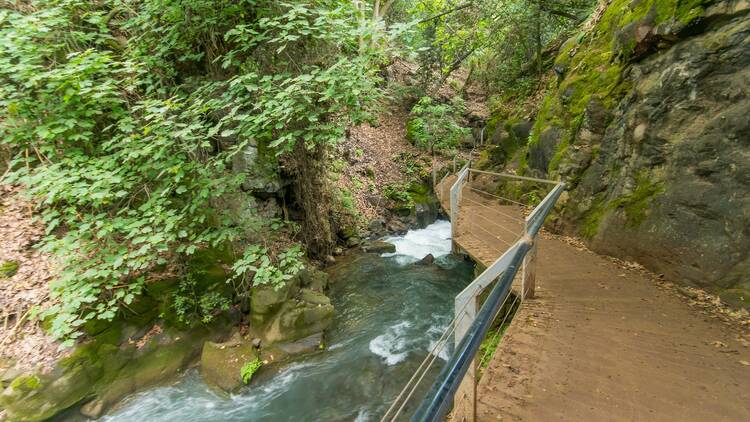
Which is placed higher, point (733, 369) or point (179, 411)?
point (733, 369)

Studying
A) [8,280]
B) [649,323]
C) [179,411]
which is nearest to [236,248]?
[179,411]

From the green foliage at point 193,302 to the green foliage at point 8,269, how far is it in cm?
213

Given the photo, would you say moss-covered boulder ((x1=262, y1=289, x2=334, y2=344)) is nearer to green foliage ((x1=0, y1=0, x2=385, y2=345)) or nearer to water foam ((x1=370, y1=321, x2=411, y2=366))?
green foliage ((x1=0, y1=0, x2=385, y2=345))

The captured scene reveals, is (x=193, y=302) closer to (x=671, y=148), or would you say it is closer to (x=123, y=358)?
(x=123, y=358)

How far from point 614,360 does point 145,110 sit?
6.28m

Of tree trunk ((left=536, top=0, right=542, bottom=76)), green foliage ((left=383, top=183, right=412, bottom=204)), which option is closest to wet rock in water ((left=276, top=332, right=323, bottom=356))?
green foliage ((left=383, top=183, right=412, bottom=204))

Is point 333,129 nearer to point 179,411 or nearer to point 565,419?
point 565,419

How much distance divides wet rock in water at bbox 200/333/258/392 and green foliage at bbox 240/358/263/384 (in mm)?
49

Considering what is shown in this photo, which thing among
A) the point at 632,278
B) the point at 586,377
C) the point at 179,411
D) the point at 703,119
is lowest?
the point at 179,411

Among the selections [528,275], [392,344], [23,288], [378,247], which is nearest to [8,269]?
[23,288]

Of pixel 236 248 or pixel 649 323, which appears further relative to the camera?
pixel 236 248

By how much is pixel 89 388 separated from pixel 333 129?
491 cm

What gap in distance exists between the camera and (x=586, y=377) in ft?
8.33

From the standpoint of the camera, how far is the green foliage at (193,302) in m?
5.29
